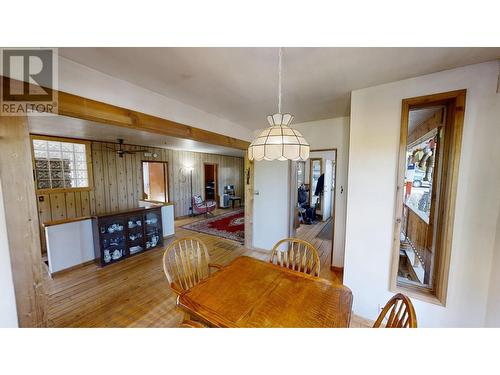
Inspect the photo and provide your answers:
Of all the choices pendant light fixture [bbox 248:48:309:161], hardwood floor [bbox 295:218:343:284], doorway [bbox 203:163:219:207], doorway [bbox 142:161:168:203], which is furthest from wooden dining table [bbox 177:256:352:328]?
doorway [bbox 203:163:219:207]

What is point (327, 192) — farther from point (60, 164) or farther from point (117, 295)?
point (60, 164)

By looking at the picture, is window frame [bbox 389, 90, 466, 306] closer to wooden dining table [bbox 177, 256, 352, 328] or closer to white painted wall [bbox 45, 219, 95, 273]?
wooden dining table [bbox 177, 256, 352, 328]

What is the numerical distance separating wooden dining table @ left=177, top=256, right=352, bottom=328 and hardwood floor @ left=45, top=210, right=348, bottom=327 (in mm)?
984

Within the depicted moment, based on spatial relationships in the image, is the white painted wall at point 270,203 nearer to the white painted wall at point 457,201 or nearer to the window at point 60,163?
the white painted wall at point 457,201

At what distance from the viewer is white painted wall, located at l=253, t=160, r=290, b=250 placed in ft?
10.8

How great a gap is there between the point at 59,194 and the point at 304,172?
640cm

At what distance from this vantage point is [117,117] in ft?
5.16

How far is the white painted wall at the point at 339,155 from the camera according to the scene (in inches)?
106

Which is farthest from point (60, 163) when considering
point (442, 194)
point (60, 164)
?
point (442, 194)

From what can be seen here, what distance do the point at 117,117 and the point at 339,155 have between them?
9.31 feet
